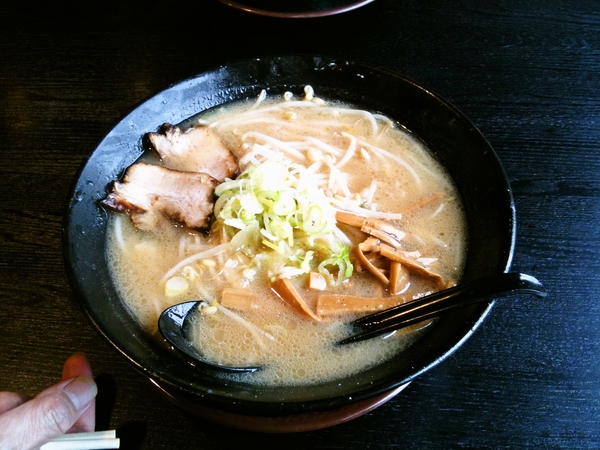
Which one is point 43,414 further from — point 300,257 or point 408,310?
point 408,310

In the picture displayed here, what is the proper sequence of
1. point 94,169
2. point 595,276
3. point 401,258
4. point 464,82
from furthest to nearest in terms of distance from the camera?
point 464,82 → point 595,276 → point 94,169 → point 401,258

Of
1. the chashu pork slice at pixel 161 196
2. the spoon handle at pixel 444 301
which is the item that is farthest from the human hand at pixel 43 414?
the spoon handle at pixel 444 301

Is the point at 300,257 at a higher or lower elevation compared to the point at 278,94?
lower

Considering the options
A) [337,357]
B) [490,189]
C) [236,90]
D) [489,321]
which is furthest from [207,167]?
[489,321]

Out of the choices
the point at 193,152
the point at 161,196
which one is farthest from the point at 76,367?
the point at 193,152

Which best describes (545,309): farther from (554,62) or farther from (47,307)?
(47,307)
